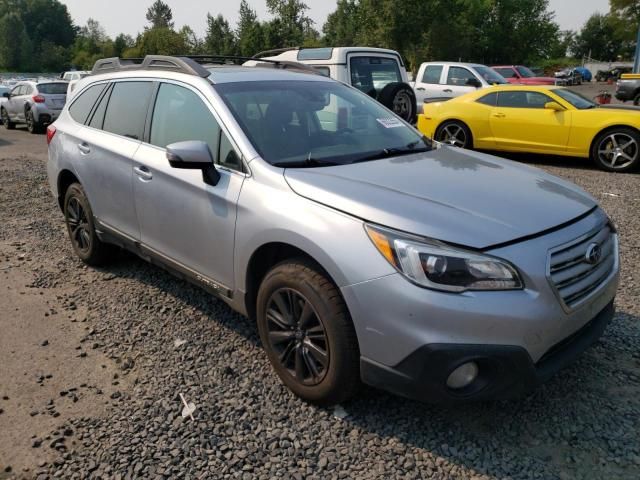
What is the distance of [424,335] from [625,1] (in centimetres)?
6578

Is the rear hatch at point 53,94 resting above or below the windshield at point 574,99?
below

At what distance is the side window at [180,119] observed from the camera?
3.31 metres

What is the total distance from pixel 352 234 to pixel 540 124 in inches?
311

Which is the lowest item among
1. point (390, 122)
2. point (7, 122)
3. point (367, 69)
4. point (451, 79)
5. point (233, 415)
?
point (7, 122)

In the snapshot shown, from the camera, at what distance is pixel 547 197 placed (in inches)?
111

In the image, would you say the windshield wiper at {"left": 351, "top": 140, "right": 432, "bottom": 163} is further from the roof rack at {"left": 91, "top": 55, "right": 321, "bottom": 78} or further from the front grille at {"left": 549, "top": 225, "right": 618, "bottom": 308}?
the front grille at {"left": 549, "top": 225, "right": 618, "bottom": 308}

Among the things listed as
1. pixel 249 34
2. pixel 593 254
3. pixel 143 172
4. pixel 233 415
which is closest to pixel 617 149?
pixel 593 254

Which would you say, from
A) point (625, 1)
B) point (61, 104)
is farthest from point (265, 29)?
point (61, 104)

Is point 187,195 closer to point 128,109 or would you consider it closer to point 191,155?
point 191,155

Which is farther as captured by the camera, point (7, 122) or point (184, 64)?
point (7, 122)

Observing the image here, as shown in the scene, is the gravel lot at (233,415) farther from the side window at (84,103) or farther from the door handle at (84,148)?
the side window at (84,103)

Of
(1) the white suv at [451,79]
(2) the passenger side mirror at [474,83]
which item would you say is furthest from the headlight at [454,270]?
(2) the passenger side mirror at [474,83]

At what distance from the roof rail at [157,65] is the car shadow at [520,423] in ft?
7.66

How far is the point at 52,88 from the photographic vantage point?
623 inches
